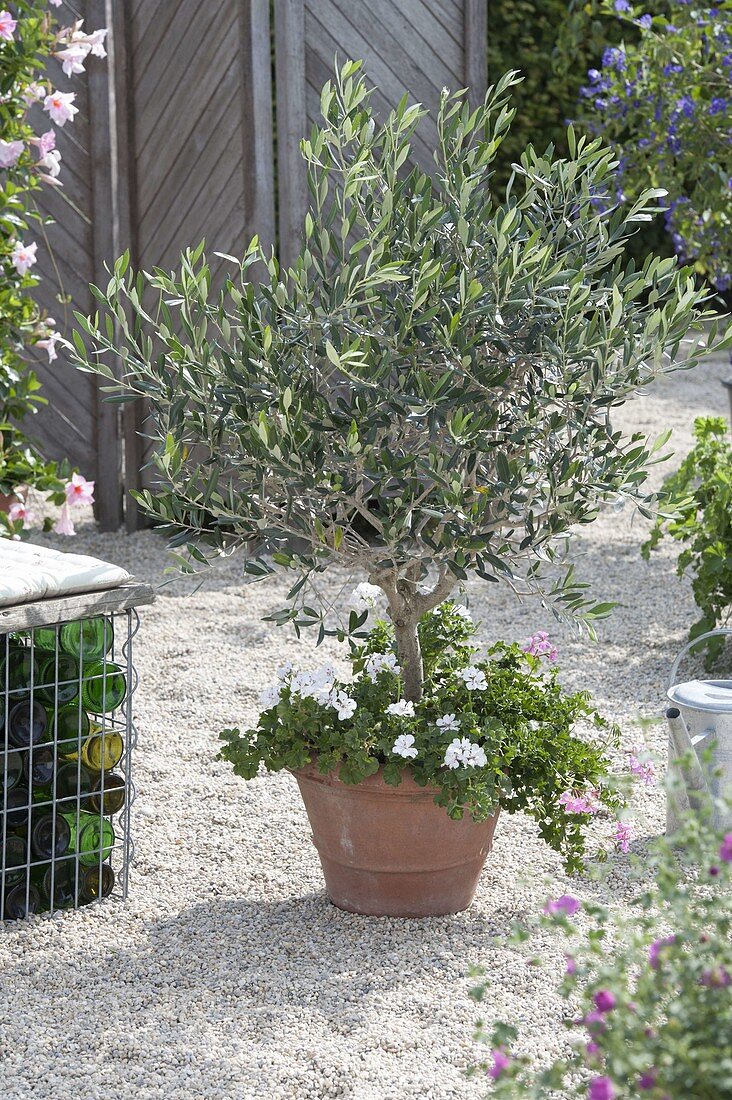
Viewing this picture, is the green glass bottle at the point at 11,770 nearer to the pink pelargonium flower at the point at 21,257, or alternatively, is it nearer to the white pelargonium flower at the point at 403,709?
the white pelargonium flower at the point at 403,709

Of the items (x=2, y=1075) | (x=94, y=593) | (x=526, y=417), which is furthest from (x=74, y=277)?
(x=2, y=1075)

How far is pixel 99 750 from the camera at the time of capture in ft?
7.98

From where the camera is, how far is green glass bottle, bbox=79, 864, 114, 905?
2459 mm

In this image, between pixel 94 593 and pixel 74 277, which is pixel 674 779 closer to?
pixel 94 593

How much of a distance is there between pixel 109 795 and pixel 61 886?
0.19 m

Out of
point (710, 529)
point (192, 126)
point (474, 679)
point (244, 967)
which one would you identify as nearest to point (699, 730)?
point (474, 679)

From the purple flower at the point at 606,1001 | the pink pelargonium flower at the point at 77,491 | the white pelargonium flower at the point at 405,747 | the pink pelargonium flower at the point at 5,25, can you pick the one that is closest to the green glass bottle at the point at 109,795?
the white pelargonium flower at the point at 405,747

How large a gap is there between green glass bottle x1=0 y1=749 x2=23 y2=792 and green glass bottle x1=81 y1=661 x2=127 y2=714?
0.16 metres

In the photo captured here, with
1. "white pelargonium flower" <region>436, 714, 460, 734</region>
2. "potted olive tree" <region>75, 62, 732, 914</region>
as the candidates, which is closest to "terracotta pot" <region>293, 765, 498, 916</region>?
"potted olive tree" <region>75, 62, 732, 914</region>

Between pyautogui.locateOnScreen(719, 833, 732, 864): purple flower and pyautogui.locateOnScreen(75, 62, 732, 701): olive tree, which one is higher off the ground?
pyautogui.locateOnScreen(75, 62, 732, 701): olive tree

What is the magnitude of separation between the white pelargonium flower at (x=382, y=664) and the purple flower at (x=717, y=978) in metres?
1.16

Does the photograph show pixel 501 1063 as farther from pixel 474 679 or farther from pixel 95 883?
pixel 95 883

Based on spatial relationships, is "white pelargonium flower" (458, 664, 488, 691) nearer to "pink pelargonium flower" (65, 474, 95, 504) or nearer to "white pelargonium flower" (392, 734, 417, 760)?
"white pelargonium flower" (392, 734, 417, 760)

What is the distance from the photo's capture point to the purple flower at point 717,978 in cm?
121
